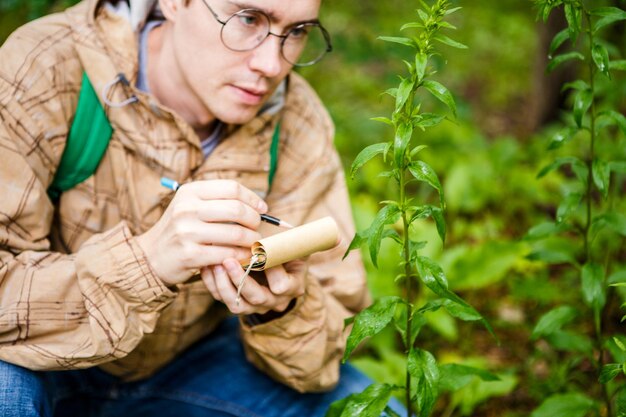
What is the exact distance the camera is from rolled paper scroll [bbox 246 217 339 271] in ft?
5.23

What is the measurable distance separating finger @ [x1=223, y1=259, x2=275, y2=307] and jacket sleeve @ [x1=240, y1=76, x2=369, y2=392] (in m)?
0.18

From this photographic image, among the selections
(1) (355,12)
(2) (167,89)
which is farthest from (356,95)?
(2) (167,89)

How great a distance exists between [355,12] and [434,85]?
16.2 ft

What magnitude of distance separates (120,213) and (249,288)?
1.94ft

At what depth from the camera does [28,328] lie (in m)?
1.72

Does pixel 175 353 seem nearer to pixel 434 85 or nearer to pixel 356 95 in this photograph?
pixel 434 85

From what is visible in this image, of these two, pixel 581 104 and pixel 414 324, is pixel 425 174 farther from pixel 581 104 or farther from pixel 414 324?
pixel 581 104

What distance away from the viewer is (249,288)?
1.72 meters

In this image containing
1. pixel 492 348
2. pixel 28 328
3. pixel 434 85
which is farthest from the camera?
pixel 492 348

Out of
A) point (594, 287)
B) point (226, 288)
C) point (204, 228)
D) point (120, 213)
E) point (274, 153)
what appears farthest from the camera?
point (274, 153)

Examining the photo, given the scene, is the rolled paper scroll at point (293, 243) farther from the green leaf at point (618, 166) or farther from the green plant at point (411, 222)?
the green leaf at point (618, 166)

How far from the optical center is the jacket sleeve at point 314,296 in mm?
2002

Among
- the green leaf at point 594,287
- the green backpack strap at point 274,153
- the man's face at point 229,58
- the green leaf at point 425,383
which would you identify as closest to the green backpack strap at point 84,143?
the man's face at point 229,58

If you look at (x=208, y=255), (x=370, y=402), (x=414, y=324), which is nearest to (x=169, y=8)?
(x=208, y=255)
